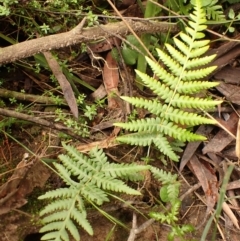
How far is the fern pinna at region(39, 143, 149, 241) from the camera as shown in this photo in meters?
1.79

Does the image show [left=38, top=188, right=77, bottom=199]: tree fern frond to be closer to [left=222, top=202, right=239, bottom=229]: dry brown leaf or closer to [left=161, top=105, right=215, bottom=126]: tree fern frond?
[left=161, top=105, right=215, bottom=126]: tree fern frond

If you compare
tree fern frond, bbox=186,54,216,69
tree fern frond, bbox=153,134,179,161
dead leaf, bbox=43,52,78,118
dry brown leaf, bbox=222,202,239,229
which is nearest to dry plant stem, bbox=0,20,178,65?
dead leaf, bbox=43,52,78,118

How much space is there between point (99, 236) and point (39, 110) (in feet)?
2.47

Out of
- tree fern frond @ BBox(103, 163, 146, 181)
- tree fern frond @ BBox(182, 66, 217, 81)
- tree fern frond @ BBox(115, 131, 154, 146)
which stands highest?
tree fern frond @ BBox(182, 66, 217, 81)

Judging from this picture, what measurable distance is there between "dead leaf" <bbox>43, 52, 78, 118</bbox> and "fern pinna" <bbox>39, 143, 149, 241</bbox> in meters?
0.33

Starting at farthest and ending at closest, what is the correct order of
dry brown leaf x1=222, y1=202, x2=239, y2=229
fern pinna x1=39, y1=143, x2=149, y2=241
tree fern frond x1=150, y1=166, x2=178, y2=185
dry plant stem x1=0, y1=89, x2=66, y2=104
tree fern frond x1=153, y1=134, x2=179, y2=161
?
dry plant stem x1=0, y1=89, x2=66, y2=104 < dry brown leaf x1=222, y1=202, x2=239, y2=229 < tree fern frond x1=150, y1=166, x2=178, y2=185 < tree fern frond x1=153, y1=134, x2=179, y2=161 < fern pinna x1=39, y1=143, x2=149, y2=241

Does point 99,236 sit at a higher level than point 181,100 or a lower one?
lower

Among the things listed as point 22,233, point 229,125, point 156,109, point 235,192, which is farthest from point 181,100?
point 22,233

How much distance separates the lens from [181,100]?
1881mm

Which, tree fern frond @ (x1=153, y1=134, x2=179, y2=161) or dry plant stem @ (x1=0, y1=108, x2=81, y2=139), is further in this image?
dry plant stem @ (x1=0, y1=108, x2=81, y2=139)

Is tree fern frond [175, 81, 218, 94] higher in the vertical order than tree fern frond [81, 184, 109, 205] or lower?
higher

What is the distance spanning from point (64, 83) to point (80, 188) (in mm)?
608

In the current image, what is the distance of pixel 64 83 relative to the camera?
86.4 inches

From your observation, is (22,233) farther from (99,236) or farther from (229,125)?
(229,125)
